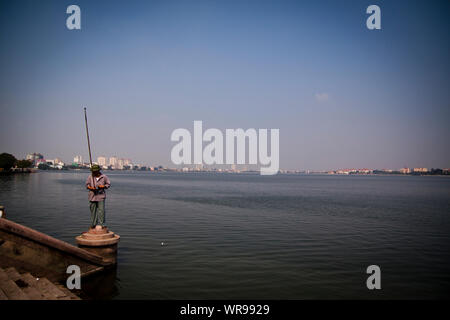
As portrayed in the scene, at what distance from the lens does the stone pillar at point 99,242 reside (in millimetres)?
9484

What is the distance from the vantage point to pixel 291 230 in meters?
20.1

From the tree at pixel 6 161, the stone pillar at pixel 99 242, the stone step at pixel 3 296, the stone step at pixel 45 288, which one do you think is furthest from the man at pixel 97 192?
the tree at pixel 6 161

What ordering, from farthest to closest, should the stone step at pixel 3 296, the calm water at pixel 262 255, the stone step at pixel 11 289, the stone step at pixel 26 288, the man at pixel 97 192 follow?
the man at pixel 97 192, the calm water at pixel 262 255, the stone step at pixel 26 288, the stone step at pixel 11 289, the stone step at pixel 3 296

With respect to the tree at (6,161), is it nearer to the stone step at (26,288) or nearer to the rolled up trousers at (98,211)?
the rolled up trousers at (98,211)

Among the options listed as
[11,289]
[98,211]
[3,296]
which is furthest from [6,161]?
[3,296]

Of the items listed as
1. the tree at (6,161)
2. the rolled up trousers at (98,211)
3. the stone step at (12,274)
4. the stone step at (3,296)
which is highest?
the tree at (6,161)

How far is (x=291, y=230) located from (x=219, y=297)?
12199 millimetres

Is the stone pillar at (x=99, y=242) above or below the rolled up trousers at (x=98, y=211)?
below

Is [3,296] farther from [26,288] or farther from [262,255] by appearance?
[262,255]

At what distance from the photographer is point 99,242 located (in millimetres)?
9508

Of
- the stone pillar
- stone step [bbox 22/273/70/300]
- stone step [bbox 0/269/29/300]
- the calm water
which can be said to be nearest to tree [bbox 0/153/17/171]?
the calm water

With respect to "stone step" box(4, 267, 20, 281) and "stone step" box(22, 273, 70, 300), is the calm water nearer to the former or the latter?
"stone step" box(22, 273, 70, 300)
